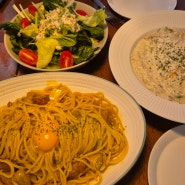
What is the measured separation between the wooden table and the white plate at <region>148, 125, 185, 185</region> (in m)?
0.09

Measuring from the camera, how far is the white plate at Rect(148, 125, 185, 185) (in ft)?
4.40

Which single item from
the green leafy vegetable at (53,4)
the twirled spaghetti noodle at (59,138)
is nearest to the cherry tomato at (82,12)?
the green leafy vegetable at (53,4)

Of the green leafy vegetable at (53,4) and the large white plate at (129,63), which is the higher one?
the green leafy vegetable at (53,4)

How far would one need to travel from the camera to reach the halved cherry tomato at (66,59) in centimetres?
175

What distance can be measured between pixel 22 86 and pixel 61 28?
0.48m

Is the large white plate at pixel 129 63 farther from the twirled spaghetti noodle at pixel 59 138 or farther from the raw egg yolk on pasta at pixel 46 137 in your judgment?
the raw egg yolk on pasta at pixel 46 137

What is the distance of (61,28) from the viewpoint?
1866 mm

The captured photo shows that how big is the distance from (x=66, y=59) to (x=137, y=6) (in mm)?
916

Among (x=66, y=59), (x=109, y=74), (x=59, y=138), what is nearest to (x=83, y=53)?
(x=66, y=59)

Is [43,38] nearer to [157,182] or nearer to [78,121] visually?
[78,121]

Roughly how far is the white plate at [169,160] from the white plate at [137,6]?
1.13 metres

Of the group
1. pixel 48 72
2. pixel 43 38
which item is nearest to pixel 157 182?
pixel 48 72

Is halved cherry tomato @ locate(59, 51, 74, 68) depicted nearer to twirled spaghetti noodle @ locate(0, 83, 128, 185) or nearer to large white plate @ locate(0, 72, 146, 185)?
large white plate @ locate(0, 72, 146, 185)

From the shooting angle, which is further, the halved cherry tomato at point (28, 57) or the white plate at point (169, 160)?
the halved cherry tomato at point (28, 57)
